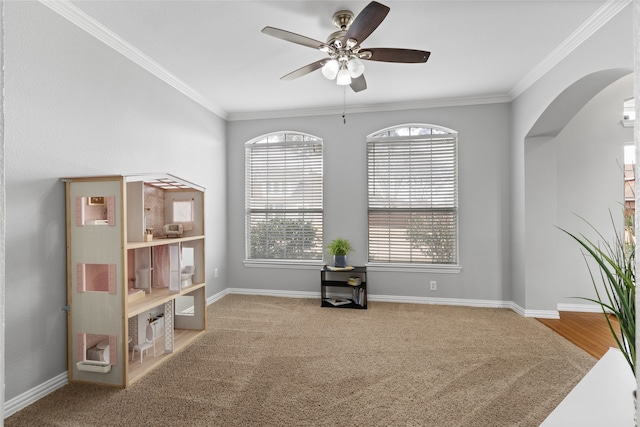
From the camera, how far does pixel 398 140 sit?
4.45 metres

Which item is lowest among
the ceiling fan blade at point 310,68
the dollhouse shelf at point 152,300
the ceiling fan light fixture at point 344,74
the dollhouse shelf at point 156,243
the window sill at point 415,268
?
the window sill at point 415,268

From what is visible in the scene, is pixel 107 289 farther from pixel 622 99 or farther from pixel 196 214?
pixel 622 99

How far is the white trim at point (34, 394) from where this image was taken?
1.99 metres

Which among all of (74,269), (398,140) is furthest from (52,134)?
(398,140)

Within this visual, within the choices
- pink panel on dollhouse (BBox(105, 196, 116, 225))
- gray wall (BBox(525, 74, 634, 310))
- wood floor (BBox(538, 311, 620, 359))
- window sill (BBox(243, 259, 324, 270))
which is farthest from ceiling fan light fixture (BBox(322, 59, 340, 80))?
wood floor (BBox(538, 311, 620, 359))

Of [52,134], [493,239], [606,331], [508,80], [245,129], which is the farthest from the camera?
[245,129]

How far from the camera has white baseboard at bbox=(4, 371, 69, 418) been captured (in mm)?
1988

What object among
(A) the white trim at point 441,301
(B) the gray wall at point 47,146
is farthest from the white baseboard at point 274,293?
→ (B) the gray wall at point 47,146

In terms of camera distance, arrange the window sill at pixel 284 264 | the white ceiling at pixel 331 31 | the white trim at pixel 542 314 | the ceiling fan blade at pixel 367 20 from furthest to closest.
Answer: the window sill at pixel 284 264
the white trim at pixel 542 314
the white ceiling at pixel 331 31
the ceiling fan blade at pixel 367 20

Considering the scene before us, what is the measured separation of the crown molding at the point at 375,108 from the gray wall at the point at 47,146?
189 centimetres

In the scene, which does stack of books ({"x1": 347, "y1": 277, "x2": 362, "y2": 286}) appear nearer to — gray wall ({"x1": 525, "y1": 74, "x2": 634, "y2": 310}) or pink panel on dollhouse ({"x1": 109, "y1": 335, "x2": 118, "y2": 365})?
gray wall ({"x1": 525, "y1": 74, "x2": 634, "y2": 310})

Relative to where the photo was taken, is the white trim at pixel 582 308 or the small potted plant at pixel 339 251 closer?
the white trim at pixel 582 308

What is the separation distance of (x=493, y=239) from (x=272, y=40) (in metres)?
3.50

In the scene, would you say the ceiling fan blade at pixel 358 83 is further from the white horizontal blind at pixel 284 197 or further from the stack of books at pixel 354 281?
the stack of books at pixel 354 281
